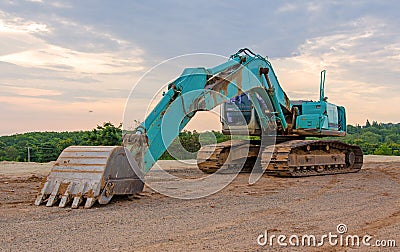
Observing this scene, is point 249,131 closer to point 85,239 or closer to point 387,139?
point 85,239

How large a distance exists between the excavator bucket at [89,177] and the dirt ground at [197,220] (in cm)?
21

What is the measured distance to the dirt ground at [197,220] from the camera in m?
5.23

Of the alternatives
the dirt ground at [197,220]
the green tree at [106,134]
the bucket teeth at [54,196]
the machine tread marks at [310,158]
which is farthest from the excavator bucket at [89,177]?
the green tree at [106,134]

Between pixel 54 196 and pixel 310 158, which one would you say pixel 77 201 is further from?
pixel 310 158

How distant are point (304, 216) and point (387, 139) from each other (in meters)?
40.1

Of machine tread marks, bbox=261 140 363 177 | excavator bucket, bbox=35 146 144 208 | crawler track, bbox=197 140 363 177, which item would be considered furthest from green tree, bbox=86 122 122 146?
excavator bucket, bbox=35 146 144 208

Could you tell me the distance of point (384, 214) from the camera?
7234 millimetres

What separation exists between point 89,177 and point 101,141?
14653mm

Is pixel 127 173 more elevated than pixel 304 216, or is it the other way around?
pixel 127 173

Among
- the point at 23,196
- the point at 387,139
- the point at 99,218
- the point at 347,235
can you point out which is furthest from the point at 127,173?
the point at 387,139

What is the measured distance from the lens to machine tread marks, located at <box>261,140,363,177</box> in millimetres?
12781

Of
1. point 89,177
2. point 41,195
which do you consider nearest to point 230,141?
point 89,177

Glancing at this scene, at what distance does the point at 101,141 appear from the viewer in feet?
71.4

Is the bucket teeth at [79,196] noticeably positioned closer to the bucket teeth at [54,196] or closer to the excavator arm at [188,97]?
the bucket teeth at [54,196]
